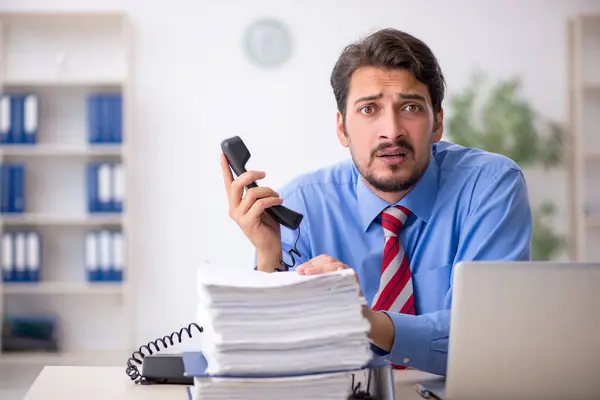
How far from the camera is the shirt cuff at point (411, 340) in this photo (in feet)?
4.42

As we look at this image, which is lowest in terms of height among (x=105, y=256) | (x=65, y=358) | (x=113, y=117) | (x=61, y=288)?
(x=65, y=358)

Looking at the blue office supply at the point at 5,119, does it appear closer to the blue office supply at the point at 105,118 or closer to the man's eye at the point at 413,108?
the blue office supply at the point at 105,118

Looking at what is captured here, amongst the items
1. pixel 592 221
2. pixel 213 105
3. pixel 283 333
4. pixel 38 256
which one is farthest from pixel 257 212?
pixel 592 221

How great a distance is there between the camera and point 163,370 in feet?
4.46

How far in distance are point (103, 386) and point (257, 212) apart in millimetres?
487

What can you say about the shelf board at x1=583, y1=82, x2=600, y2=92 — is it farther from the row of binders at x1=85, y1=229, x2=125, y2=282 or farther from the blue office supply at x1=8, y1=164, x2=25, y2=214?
the blue office supply at x1=8, y1=164, x2=25, y2=214

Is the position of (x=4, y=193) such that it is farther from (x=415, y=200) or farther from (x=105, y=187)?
(x=415, y=200)

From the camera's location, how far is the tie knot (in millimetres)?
1816

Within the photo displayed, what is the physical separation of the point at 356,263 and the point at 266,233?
253mm

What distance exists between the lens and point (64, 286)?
14.0 ft

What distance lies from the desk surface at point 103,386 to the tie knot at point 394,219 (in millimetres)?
417

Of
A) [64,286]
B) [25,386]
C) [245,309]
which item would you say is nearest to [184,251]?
[64,286]

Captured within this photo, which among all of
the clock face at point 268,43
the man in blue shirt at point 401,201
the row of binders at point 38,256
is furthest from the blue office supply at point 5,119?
the man in blue shirt at point 401,201

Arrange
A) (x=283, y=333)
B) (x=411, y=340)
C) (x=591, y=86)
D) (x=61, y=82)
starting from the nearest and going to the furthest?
(x=283, y=333)
(x=411, y=340)
(x=61, y=82)
(x=591, y=86)
